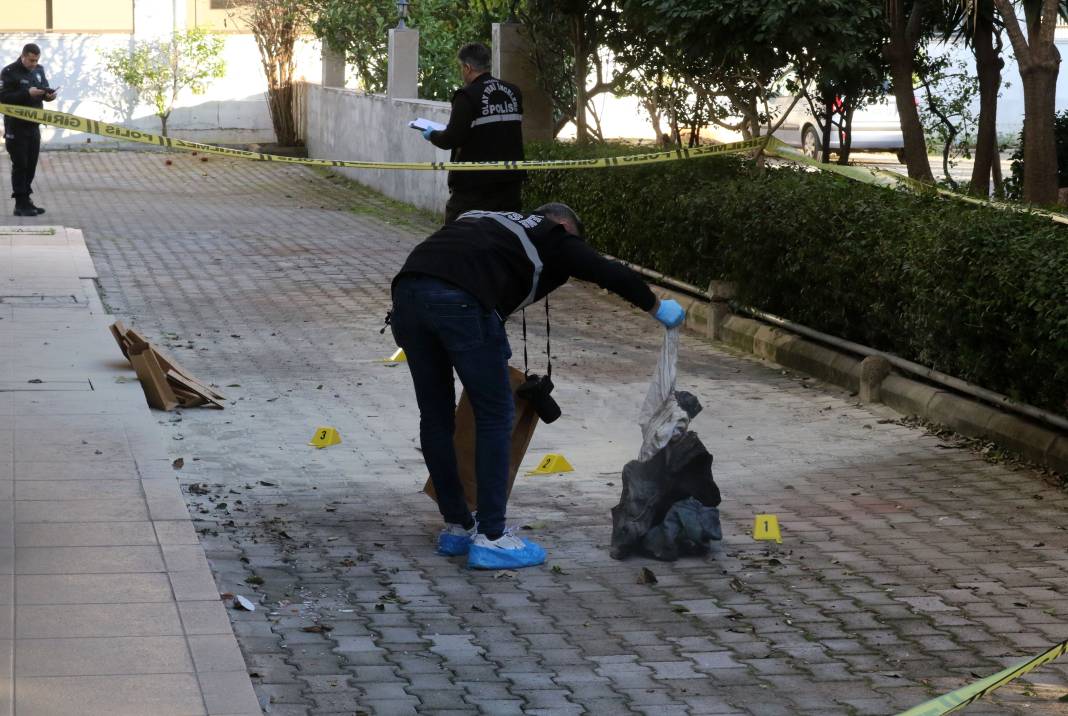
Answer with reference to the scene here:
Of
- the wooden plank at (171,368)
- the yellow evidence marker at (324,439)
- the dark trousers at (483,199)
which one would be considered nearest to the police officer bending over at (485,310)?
the yellow evidence marker at (324,439)

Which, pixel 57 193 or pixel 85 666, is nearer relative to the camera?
pixel 85 666

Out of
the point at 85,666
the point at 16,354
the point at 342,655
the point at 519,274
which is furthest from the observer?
the point at 16,354

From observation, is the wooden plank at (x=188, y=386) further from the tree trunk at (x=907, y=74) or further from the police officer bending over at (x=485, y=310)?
the tree trunk at (x=907, y=74)

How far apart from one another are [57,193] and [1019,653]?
1723 cm

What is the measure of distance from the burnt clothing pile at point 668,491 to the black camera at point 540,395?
377 mm

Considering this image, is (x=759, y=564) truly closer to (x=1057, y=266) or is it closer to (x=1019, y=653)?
(x=1019, y=653)

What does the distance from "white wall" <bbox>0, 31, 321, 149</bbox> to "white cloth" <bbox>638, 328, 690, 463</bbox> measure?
66.8ft

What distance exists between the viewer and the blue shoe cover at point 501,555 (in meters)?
5.89

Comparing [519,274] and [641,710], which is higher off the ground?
[519,274]

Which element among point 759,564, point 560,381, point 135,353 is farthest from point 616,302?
point 759,564

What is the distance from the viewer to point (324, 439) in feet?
26.1

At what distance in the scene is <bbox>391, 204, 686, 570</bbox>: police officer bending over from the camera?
5688 millimetres

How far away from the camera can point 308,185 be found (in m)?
22.2

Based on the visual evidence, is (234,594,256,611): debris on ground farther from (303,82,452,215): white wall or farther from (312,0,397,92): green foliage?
(312,0,397,92): green foliage
